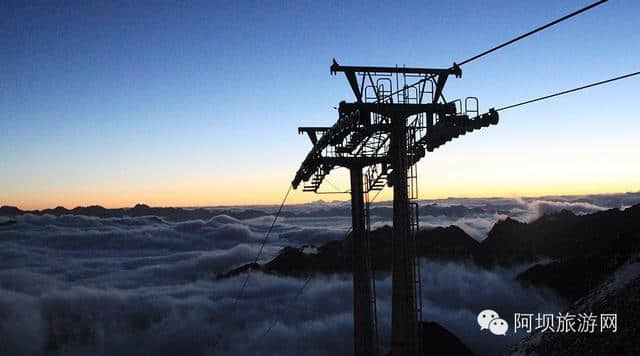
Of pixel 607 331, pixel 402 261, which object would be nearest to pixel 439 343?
pixel 607 331

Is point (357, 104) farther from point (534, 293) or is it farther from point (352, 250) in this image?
point (534, 293)

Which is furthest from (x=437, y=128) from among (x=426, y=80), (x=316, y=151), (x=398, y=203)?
(x=316, y=151)

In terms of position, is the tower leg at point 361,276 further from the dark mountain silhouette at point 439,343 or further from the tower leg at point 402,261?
the dark mountain silhouette at point 439,343

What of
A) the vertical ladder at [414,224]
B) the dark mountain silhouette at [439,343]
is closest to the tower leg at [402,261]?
the vertical ladder at [414,224]

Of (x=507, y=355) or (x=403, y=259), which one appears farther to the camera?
(x=507, y=355)

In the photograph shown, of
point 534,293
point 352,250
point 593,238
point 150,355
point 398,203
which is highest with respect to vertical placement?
point 398,203
